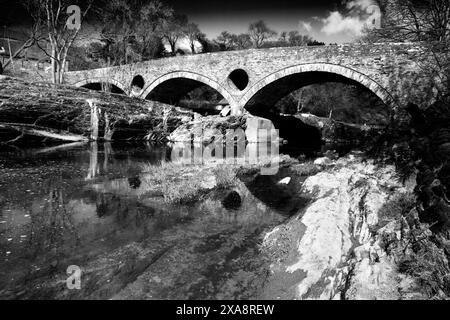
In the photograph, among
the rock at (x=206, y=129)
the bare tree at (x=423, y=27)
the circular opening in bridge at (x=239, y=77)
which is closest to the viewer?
the bare tree at (x=423, y=27)

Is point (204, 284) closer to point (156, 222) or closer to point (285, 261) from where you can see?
point (285, 261)

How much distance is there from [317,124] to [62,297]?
79.3ft

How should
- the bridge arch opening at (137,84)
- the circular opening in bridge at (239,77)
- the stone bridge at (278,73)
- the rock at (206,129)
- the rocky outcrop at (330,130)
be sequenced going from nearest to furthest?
the stone bridge at (278,73)
the rock at (206,129)
the circular opening in bridge at (239,77)
the rocky outcrop at (330,130)
the bridge arch opening at (137,84)

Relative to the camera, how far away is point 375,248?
3.04 m

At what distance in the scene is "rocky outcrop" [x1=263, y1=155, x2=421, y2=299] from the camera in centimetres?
257

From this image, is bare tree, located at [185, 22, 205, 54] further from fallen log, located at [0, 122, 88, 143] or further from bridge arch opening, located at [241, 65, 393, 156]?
fallen log, located at [0, 122, 88, 143]

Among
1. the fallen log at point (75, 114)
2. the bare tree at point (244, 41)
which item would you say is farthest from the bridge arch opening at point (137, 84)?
the bare tree at point (244, 41)

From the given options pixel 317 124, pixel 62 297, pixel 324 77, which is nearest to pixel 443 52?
pixel 324 77

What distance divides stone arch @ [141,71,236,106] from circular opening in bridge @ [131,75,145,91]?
1821 millimetres

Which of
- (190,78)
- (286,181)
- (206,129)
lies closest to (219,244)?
(286,181)

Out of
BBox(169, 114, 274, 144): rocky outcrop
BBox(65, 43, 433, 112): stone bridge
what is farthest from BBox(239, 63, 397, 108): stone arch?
BBox(169, 114, 274, 144): rocky outcrop

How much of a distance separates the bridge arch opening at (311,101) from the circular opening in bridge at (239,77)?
2.19 metres

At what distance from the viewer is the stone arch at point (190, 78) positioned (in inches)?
845

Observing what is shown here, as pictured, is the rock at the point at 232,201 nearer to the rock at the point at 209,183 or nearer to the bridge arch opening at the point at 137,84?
the rock at the point at 209,183
